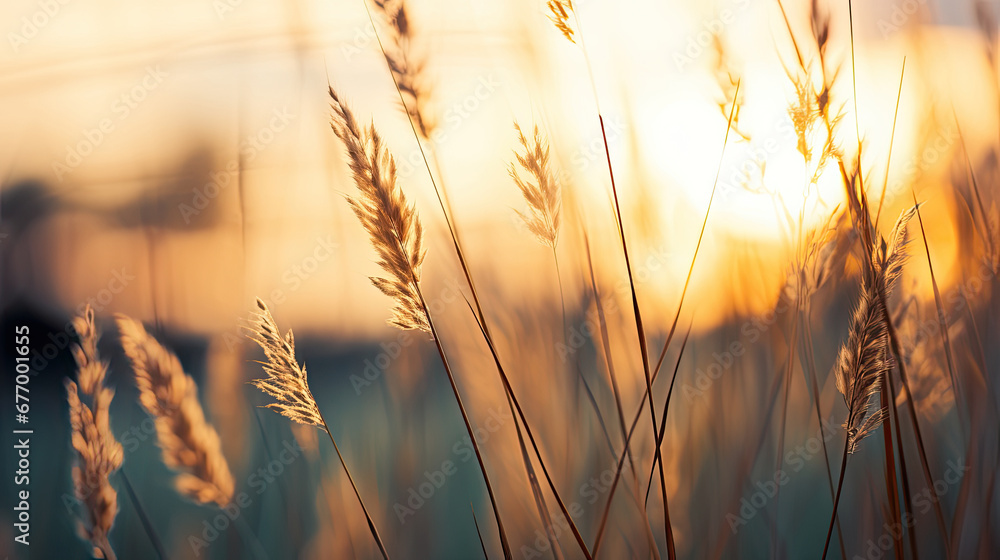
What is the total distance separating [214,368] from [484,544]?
54cm

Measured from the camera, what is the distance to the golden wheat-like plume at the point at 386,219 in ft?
1.94

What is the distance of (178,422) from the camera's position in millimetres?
698

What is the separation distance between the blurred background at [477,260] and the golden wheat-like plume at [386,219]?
205mm

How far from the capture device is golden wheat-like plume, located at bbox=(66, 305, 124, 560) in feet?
2.36

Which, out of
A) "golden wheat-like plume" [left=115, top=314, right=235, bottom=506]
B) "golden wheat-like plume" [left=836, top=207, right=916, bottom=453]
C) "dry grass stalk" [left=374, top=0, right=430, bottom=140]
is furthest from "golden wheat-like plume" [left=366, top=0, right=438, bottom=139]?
"golden wheat-like plume" [left=836, top=207, right=916, bottom=453]

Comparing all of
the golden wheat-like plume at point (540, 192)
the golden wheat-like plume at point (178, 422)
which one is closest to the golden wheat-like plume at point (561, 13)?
the golden wheat-like plume at point (540, 192)

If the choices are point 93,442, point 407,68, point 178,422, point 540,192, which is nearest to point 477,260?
point 540,192

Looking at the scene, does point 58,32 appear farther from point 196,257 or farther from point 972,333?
point 972,333

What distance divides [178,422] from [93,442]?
17 centimetres

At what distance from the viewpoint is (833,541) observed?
2.88 ft

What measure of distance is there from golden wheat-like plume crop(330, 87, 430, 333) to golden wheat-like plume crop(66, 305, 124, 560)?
1.74 ft

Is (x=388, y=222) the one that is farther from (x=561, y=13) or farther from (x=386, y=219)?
(x=561, y=13)

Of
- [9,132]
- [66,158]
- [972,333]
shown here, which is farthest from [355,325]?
[972,333]

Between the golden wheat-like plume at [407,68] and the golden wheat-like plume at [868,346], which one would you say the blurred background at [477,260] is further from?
the golden wheat-like plume at [868,346]
